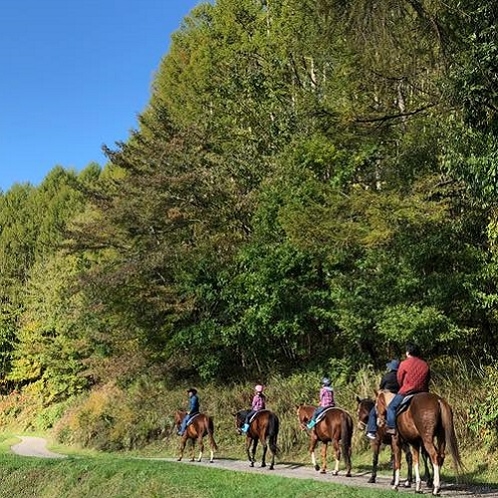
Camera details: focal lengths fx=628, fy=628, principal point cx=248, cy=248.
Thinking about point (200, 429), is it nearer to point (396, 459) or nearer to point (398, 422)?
point (396, 459)

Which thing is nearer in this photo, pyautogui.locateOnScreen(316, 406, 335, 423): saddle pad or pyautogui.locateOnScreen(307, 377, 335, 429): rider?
pyautogui.locateOnScreen(316, 406, 335, 423): saddle pad

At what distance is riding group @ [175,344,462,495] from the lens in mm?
10766

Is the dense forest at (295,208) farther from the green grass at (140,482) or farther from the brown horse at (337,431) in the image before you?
the green grass at (140,482)

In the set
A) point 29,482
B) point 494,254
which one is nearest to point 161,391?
point 29,482

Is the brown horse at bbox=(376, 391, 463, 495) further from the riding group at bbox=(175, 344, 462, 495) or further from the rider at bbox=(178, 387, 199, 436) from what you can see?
the rider at bbox=(178, 387, 199, 436)

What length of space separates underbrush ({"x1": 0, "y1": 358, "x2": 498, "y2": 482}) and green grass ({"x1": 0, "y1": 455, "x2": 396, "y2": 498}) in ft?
13.8

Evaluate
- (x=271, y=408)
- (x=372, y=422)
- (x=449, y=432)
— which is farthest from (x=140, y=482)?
(x=271, y=408)

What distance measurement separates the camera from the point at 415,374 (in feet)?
36.8

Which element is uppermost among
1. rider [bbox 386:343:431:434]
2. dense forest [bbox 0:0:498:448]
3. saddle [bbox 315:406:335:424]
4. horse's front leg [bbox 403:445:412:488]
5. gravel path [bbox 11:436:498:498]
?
dense forest [bbox 0:0:498:448]

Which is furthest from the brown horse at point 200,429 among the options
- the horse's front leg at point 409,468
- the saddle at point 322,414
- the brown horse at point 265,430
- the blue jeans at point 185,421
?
the horse's front leg at point 409,468

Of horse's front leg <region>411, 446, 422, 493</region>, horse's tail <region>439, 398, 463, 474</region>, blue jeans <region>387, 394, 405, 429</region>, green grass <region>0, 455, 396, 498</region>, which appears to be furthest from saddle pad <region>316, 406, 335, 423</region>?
horse's tail <region>439, 398, 463, 474</region>

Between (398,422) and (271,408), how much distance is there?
11022 mm

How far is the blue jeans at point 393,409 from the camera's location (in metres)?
11.5

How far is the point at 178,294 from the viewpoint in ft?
90.4
